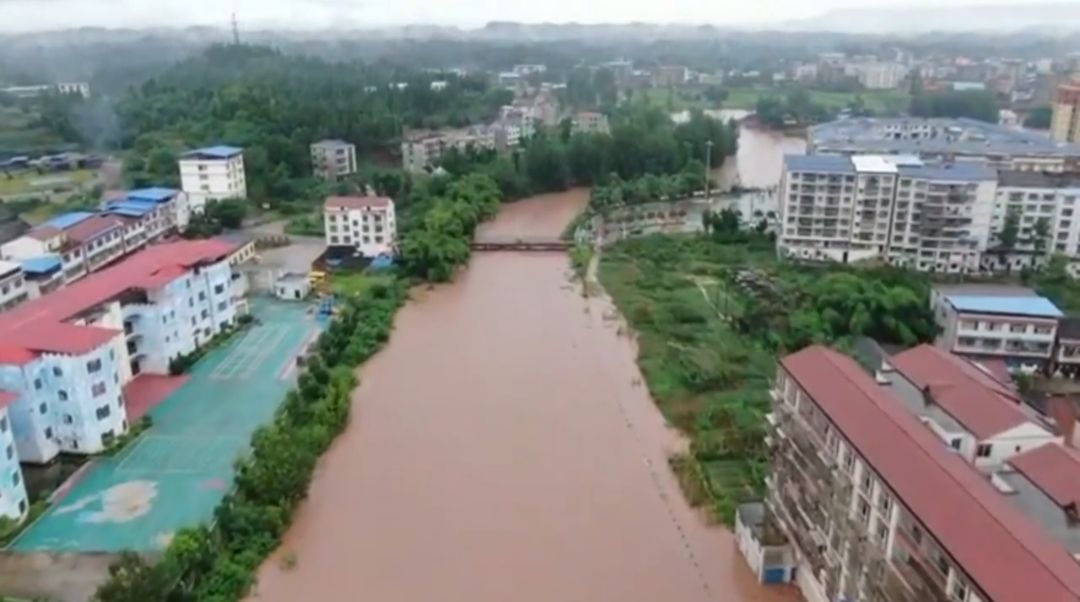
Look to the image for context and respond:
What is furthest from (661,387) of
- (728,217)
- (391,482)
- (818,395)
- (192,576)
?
(728,217)

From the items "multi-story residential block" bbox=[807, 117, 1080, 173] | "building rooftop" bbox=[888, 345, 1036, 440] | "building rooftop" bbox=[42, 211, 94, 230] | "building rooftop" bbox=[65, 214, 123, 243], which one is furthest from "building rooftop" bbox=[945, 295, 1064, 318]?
"building rooftop" bbox=[42, 211, 94, 230]

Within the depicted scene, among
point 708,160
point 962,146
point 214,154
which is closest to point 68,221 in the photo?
point 214,154

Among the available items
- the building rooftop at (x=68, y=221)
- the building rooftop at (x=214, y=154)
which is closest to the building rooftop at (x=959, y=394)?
the building rooftop at (x=68, y=221)

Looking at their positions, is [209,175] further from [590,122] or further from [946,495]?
[946,495]

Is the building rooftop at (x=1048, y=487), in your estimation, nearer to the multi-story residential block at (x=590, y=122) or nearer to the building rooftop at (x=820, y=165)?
the building rooftop at (x=820, y=165)

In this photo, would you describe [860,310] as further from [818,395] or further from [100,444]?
[100,444]
